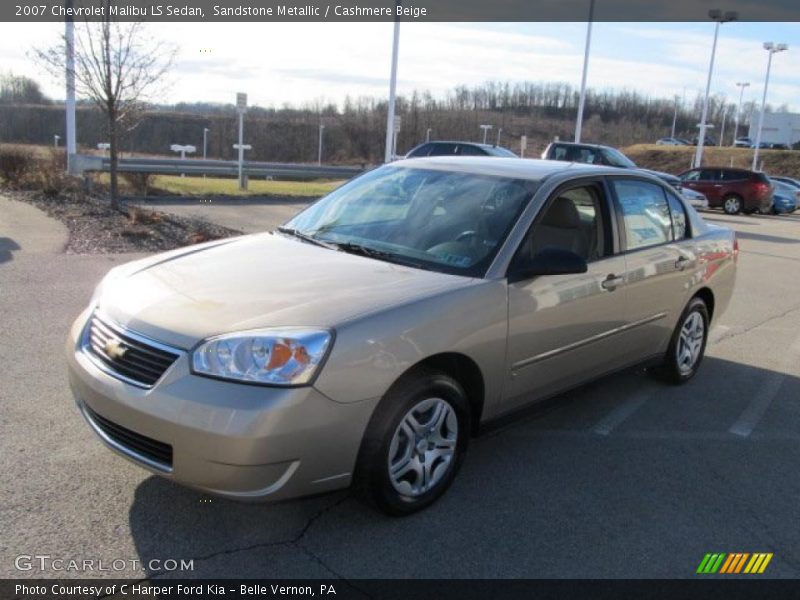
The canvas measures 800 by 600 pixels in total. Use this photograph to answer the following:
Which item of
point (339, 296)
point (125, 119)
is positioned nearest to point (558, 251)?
point (339, 296)

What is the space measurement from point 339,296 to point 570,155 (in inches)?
666

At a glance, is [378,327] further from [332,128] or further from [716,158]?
[332,128]

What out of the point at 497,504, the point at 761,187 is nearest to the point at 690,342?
the point at 497,504

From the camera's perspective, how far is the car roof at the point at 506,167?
4.47 meters

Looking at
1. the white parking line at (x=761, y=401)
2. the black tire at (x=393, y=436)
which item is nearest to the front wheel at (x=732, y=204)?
the white parking line at (x=761, y=401)

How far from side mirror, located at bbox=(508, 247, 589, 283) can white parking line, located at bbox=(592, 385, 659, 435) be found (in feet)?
4.55

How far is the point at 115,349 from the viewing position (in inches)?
126

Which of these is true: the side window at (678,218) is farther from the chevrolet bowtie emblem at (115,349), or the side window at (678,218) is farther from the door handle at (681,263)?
the chevrolet bowtie emblem at (115,349)

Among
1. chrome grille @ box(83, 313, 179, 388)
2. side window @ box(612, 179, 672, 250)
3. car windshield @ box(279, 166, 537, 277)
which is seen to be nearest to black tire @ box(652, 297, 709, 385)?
side window @ box(612, 179, 672, 250)

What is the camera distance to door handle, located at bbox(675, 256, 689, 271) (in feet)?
17.4

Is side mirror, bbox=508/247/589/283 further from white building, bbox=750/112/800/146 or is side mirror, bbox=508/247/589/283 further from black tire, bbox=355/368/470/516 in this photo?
white building, bbox=750/112/800/146

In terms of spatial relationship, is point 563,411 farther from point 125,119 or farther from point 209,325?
point 125,119

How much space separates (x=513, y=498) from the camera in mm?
3701

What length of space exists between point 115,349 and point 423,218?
6.19 ft
